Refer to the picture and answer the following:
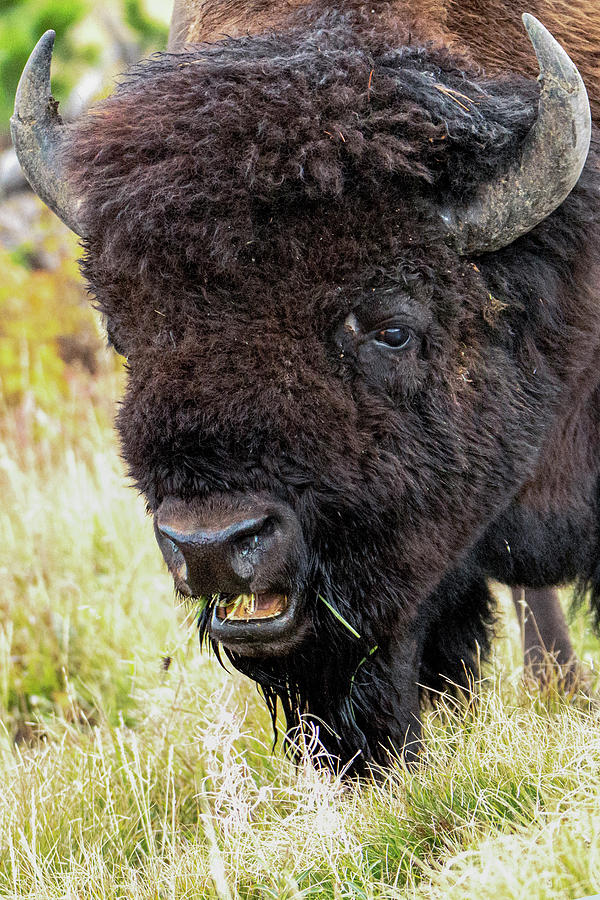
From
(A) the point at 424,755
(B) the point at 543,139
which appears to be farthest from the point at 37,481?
(B) the point at 543,139

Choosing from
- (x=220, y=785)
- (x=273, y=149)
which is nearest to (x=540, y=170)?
(x=273, y=149)

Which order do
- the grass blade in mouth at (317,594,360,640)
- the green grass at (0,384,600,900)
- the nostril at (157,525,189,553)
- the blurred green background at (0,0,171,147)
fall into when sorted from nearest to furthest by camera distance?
the green grass at (0,384,600,900) → the nostril at (157,525,189,553) → the grass blade in mouth at (317,594,360,640) → the blurred green background at (0,0,171,147)

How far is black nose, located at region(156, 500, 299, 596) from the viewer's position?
8.21 ft

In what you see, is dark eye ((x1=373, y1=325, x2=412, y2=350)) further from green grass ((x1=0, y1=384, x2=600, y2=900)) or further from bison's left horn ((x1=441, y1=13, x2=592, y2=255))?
green grass ((x1=0, y1=384, x2=600, y2=900))

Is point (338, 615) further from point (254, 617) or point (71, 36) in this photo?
point (71, 36)

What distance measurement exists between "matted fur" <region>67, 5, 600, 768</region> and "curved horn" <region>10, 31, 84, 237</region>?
0.85 ft

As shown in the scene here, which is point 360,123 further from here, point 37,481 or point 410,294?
point 37,481

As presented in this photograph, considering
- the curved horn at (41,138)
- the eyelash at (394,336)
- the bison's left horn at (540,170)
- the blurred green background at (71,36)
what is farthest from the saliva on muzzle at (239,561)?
the blurred green background at (71,36)

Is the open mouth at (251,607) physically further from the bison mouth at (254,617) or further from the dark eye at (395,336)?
the dark eye at (395,336)

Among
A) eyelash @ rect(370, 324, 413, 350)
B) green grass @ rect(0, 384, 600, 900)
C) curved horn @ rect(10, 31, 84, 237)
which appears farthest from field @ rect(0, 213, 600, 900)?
eyelash @ rect(370, 324, 413, 350)

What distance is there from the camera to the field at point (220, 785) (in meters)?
2.45

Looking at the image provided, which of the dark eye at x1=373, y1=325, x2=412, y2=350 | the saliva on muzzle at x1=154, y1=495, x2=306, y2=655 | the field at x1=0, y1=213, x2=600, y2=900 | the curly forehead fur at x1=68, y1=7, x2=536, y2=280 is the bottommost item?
the field at x1=0, y1=213, x2=600, y2=900

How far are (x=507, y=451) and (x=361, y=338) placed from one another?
59 cm

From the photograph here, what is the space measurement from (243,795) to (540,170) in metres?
1.91
